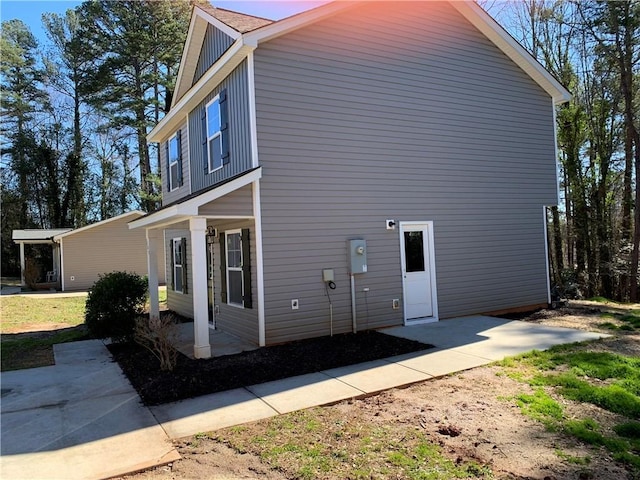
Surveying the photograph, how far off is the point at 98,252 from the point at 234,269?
54.9 ft

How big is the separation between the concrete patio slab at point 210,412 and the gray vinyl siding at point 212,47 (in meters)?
6.43

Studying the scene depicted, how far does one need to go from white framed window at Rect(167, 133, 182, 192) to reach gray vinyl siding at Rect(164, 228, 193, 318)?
130cm

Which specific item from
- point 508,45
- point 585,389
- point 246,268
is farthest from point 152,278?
point 508,45

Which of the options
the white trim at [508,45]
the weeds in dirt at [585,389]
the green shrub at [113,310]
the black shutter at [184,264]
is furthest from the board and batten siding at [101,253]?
the weeds in dirt at [585,389]

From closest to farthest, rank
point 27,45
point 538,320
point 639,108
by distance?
point 538,320
point 639,108
point 27,45

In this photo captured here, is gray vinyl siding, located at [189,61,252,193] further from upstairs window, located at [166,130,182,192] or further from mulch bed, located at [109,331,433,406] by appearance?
mulch bed, located at [109,331,433,406]

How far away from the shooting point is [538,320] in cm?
876

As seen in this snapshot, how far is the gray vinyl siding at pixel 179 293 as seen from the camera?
10613mm

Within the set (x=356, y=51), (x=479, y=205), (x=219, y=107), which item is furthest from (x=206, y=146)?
(x=479, y=205)

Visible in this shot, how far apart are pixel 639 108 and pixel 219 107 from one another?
528 inches

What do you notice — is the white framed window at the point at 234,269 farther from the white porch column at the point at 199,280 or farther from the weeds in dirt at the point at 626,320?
the weeds in dirt at the point at 626,320

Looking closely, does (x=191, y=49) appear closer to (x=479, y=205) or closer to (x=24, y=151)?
(x=479, y=205)

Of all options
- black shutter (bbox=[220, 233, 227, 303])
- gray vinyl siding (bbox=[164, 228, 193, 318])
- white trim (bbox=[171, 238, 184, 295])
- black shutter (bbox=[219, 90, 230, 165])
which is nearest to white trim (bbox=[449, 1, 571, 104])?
black shutter (bbox=[219, 90, 230, 165])

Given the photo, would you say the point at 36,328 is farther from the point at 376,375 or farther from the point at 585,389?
the point at 585,389
